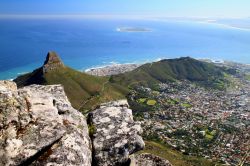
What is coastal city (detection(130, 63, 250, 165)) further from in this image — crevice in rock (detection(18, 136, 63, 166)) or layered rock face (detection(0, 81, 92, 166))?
crevice in rock (detection(18, 136, 63, 166))

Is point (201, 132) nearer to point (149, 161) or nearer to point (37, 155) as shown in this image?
point (149, 161)

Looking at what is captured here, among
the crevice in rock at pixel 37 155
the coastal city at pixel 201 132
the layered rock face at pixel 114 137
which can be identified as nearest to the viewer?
the crevice in rock at pixel 37 155

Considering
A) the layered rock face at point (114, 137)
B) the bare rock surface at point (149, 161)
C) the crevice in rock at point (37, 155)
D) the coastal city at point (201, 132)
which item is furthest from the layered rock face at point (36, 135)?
the coastal city at point (201, 132)

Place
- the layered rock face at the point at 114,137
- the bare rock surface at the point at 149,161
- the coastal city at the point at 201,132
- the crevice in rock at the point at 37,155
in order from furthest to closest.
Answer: the coastal city at the point at 201,132 < the bare rock surface at the point at 149,161 < the layered rock face at the point at 114,137 < the crevice in rock at the point at 37,155

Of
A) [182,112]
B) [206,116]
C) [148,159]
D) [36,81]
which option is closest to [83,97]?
[36,81]

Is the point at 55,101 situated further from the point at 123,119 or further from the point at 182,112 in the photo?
the point at 182,112

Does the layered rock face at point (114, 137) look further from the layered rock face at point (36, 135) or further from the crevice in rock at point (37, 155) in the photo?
the crevice in rock at point (37, 155)

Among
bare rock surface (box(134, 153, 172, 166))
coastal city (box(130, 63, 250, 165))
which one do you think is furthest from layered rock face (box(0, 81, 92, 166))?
coastal city (box(130, 63, 250, 165))
